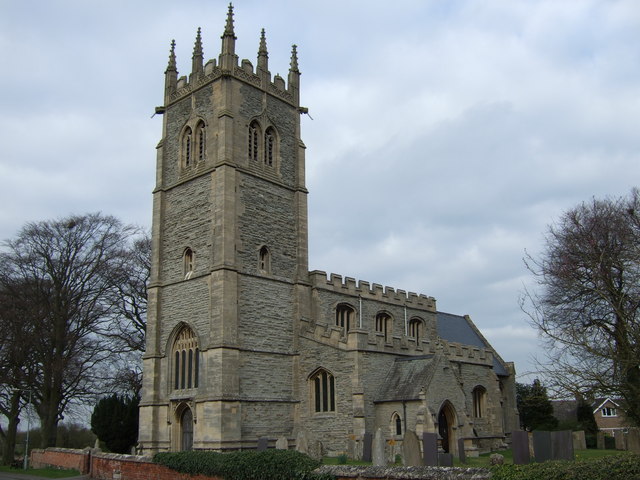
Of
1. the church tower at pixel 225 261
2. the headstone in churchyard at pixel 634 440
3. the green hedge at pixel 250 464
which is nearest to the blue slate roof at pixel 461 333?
the church tower at pixel 225 261

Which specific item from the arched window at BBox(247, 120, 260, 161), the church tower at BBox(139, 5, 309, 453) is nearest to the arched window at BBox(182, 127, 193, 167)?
the church tower at BBox(139, 5, 309, 453)

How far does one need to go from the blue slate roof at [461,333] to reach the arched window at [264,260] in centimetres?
1447

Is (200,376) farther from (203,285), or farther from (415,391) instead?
(415,391)

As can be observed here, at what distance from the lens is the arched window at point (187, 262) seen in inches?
1130

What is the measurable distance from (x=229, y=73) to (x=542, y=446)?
21801mm

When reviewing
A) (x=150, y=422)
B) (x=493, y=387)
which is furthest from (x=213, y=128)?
(x=493, y=387)

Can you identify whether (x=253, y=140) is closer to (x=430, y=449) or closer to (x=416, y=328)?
(x=416, y=328)

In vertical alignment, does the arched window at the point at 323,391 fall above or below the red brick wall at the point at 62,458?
above

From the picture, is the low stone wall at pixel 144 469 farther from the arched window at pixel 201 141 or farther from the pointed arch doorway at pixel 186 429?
the arched window at pixel 201 141

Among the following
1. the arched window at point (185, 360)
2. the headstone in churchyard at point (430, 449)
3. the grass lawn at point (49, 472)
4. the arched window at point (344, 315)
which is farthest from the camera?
the arched window at point (344, 315)

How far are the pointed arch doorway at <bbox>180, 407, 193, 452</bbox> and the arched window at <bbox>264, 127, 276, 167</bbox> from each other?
39.0 ft

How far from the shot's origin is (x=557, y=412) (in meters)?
56.1

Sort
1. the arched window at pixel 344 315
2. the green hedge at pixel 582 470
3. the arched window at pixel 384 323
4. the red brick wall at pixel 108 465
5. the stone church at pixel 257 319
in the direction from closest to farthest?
the green hedge at pixel 582 470 → the red brick wall at pixel 108 465 → the stone church at pixel 257 319 → the arched window at pixel 344 315 → the arched window at pixel 384 323

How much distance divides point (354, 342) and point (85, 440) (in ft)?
116
